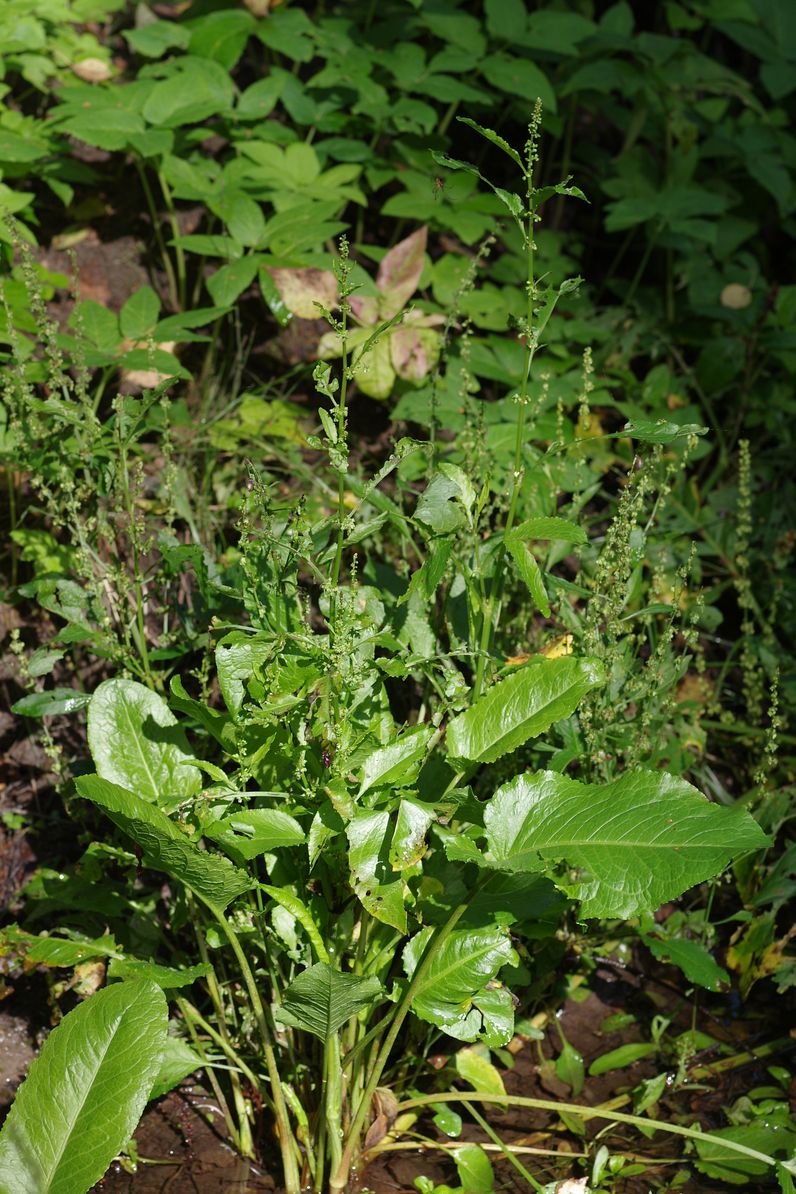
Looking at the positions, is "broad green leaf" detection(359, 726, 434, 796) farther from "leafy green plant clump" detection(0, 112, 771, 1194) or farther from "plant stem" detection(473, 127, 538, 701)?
"plant stem" detection(473, 127, 538, 701)

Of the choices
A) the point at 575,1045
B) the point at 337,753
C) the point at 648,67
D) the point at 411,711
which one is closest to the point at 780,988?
the point at 575,1045

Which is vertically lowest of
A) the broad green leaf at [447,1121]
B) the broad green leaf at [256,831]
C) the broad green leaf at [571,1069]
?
the broad green leaf at [571,1069]

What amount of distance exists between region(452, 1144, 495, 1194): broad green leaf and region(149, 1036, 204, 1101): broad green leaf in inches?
18.5

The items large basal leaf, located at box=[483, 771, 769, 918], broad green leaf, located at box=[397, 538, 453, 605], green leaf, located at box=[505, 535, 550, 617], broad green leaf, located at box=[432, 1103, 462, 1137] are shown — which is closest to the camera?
large basal leaf, located at box=[483, 771, 769, 918]

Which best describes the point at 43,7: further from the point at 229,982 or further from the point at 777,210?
the point at 229,982

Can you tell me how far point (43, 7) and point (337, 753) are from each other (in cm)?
285

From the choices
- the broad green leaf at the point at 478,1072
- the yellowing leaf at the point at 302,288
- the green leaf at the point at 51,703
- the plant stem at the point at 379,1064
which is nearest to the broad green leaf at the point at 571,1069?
the broad green leaf at the point at 478,1072

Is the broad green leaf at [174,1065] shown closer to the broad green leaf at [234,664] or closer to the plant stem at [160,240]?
the broad green leaf at [234,664]

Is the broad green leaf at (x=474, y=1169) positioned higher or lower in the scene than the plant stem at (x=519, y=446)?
lower

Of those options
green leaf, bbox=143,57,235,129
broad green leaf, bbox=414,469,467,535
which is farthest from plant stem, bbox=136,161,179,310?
broad green leaf, bbox=414,469,467,535

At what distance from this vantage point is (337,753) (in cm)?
165

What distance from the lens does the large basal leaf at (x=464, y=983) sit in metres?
1.70

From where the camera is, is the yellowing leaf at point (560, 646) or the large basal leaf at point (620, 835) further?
the yellowing leaf at point (560, 646)

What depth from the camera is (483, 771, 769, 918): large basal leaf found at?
60.1 inches
